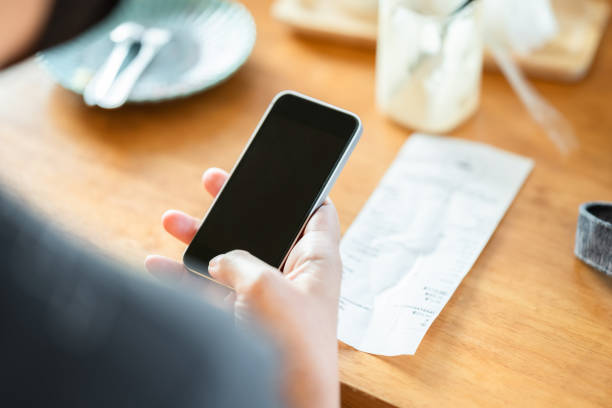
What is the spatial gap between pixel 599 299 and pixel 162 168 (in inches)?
18.4

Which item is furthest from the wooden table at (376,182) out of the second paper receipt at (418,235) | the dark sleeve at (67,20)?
the dark sleeve at (67,20)

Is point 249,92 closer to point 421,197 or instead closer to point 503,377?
point 421,197

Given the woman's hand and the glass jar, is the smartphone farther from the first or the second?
the glass jar

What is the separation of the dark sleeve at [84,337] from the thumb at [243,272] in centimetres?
23

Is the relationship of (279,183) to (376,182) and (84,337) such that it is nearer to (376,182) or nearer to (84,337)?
(376,182)

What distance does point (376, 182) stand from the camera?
0.72m

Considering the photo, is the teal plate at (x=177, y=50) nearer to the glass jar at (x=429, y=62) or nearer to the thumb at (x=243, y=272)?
the glass jar at (x=429, y=62)

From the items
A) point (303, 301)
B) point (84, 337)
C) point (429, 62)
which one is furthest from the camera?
point (429, 62)

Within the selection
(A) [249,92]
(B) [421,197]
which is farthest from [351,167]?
(A) [249,92]

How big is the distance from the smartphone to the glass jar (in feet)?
0.52

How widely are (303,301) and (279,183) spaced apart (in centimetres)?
17

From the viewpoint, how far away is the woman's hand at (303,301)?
16.4 inches

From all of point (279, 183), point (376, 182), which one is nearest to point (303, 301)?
point (279, 183)

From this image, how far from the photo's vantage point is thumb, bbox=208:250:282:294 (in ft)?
1.50
